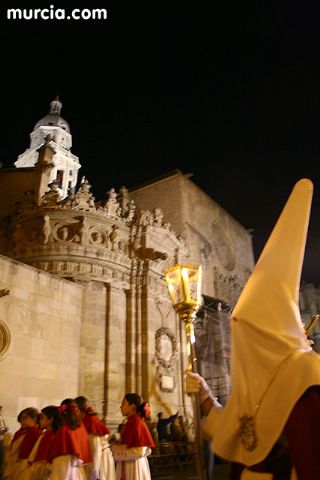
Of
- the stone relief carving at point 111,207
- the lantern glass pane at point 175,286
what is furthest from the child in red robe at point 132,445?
the stone relief carving at point 111,207

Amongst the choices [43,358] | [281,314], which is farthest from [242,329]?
[43,358]

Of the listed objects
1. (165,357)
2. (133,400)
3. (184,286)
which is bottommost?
(133,400)

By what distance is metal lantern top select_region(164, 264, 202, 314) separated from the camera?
4031 millimetres

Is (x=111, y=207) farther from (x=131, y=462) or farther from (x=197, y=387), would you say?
(x=197, y=387)

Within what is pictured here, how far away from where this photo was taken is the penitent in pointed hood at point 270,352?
6.38ft

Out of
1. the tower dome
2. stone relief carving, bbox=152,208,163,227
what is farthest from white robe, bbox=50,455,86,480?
the tower dome

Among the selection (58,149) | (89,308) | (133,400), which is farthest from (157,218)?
(58,149)

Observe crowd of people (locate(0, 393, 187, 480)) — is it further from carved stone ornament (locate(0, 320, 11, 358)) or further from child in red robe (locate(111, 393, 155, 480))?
carved stone ornament (locate(0, 320, 11, 358))

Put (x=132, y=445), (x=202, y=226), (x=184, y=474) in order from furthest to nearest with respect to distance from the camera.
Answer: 1. (x=202, y=226)
2. (x=184, y=474)
3. (x=132, y=445)

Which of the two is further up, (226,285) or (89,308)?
(226,285)

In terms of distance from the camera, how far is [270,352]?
2.06m

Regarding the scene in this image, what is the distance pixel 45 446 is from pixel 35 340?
560 centimetres

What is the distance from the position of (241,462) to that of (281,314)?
0.85m

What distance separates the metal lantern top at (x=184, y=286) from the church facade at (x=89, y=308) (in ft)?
23.3
